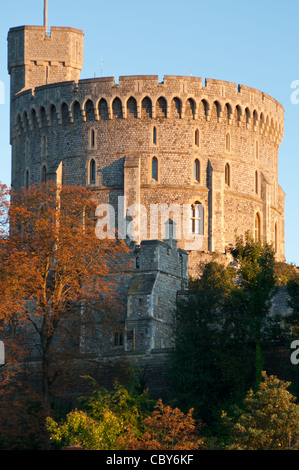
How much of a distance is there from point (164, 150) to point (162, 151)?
0.40ft

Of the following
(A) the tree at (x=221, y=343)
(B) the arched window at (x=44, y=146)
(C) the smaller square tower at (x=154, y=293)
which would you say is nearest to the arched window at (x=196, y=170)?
(B) the arched window at (x=44, y=146)

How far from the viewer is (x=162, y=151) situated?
72.9m

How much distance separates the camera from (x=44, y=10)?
270ft

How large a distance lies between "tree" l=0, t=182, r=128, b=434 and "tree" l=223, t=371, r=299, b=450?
11.3 m

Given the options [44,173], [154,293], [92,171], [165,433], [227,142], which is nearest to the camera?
[165,433]

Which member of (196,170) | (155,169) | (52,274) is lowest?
(52,274)

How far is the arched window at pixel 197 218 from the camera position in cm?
7275

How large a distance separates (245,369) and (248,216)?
25.9 metres

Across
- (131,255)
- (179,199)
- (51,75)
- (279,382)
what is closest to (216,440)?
(279,382)

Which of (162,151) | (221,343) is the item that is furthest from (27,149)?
(221,343)

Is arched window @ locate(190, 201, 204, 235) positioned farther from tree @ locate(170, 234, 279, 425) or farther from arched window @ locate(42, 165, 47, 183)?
tree @ locate(170, 234, 279, 425)

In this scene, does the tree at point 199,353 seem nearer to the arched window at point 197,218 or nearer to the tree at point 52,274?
the tree at point 52,274

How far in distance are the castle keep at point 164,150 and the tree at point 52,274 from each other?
14.6m

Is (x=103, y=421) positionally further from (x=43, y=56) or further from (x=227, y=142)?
(x=43, y=56)
